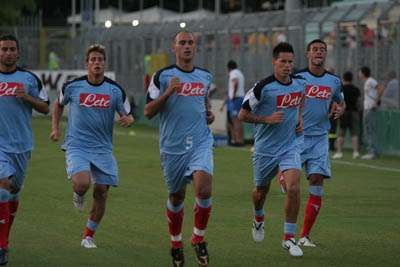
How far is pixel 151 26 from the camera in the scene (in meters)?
49.1

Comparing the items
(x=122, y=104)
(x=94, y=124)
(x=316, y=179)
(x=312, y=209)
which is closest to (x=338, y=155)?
(x=316, y=179)

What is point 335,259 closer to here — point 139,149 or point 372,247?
point 372,247

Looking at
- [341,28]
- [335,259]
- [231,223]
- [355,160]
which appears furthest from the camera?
[341,28]

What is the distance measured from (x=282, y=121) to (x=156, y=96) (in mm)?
1660

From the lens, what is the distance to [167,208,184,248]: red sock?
12.7m

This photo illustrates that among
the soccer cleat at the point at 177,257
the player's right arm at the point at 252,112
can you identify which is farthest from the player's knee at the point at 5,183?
the player's right arm at the point at 252,112

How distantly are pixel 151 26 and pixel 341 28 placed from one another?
1569cm

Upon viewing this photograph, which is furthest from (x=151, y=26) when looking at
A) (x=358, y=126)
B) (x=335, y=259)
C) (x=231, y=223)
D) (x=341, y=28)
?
(x=335, y=259)

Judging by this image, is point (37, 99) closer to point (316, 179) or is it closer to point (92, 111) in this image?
point (92, 111)

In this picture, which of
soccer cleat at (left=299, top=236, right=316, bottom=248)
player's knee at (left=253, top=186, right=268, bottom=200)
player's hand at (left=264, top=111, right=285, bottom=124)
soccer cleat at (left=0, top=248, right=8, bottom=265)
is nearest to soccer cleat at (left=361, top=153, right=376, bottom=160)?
soccer cleat at (left=299, top=236, right=316, bottom=248)

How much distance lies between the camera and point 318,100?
48.9 feet

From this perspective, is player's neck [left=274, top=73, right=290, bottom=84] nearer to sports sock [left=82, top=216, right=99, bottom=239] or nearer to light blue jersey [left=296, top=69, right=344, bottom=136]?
light blue jersey [left=296, top=69, right=344, bottom=136]

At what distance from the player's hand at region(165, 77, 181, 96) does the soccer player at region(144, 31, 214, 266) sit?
0.11 ft

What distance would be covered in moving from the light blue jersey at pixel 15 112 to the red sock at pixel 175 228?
1.67 m
